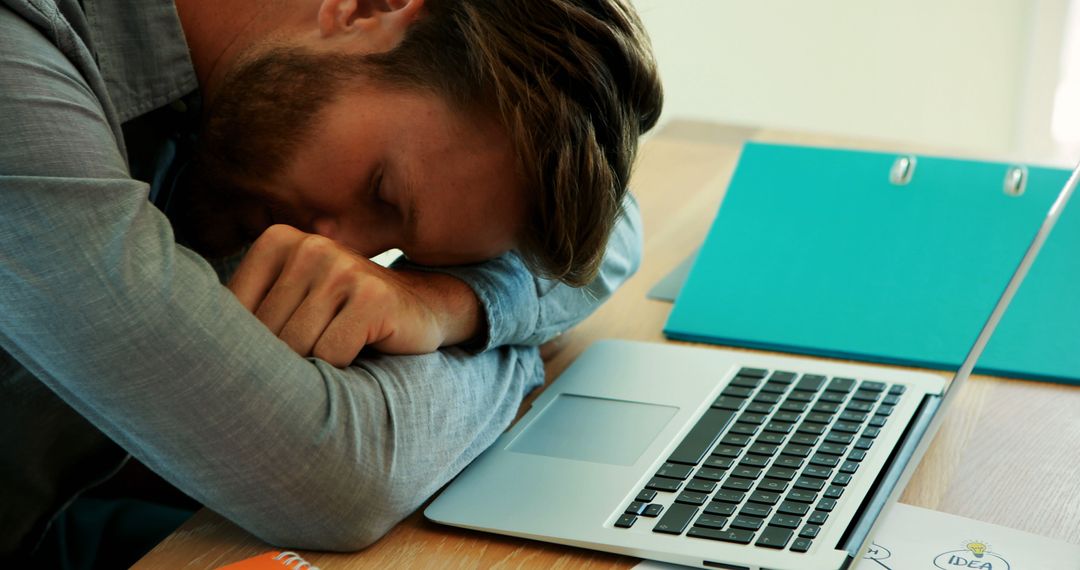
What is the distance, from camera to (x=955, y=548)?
2.52 ft

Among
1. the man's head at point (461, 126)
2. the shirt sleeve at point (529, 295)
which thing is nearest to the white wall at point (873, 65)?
the shirt sleeve at point (529, 295)

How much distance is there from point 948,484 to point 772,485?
0.14m

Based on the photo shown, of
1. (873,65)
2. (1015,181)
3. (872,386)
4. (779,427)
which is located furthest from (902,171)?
(873,65)

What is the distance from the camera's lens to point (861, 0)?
9.89 feet

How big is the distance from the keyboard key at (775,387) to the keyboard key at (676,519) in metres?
0.22

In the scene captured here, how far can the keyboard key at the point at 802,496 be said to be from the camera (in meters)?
0.80

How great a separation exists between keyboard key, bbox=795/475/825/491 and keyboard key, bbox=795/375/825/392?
0.54 ft

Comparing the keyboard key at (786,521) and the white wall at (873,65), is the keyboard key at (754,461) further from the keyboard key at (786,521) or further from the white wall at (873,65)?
the white wall at (873,65)

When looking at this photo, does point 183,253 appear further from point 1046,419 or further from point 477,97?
point 1046,419

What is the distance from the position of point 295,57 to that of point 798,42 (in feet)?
7.61

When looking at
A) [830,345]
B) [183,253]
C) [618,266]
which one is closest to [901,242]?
[830,345]

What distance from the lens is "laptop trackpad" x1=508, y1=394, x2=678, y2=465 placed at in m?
0.90

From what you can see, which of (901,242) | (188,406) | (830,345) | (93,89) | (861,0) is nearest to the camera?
(188,406)

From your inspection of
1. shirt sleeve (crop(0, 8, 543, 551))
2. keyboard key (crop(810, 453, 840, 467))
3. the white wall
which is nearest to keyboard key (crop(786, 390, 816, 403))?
keyboard key (crop(810, 453, 840, 467))
